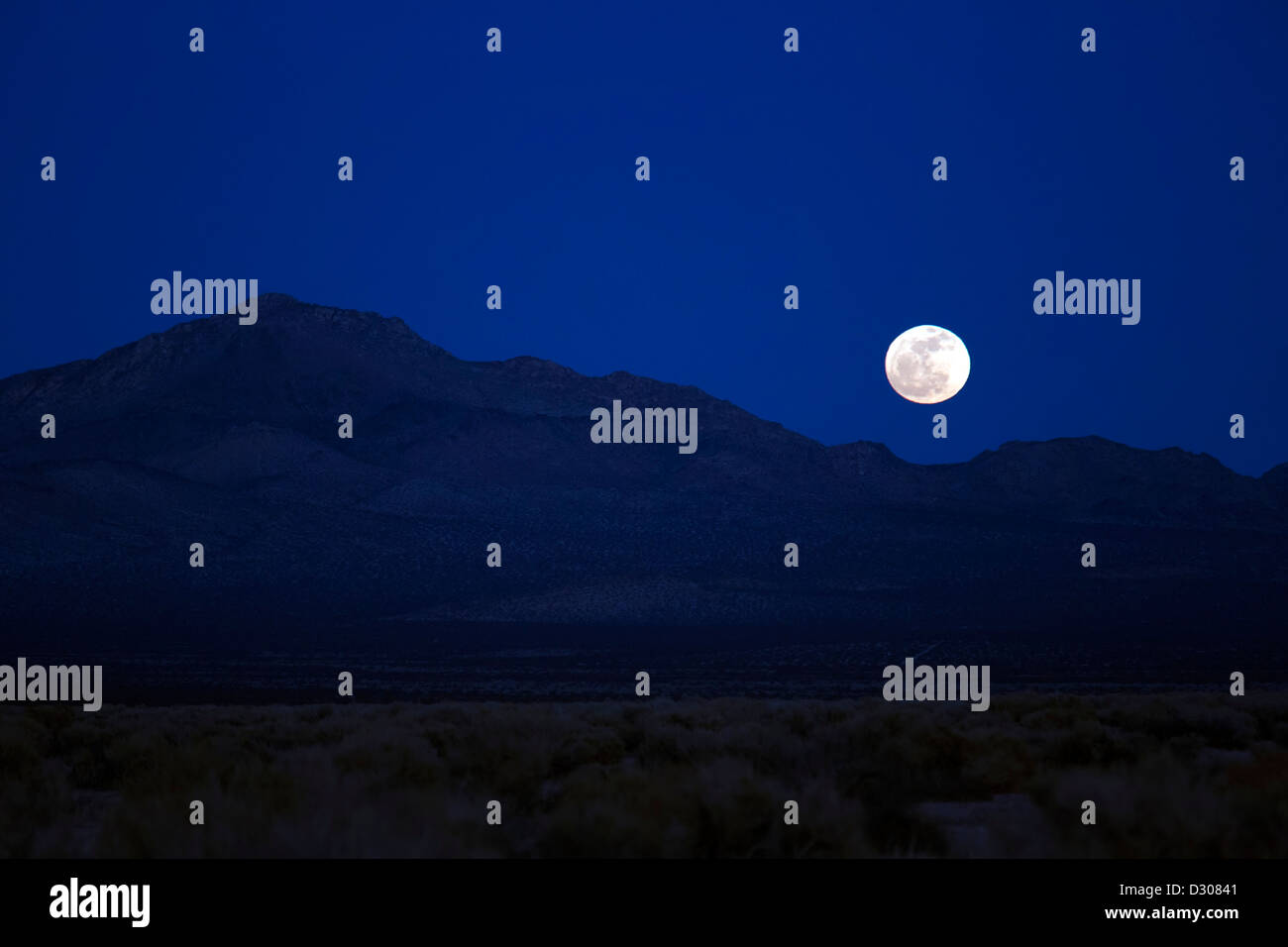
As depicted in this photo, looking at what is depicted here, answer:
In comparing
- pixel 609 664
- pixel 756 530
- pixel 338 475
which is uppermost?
pixel 338 475

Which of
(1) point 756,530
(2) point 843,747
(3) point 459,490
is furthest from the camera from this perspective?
(3) point 459,490

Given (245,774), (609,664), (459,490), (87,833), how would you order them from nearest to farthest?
(87,833)
(245,774)
(609,664)
(459,490)

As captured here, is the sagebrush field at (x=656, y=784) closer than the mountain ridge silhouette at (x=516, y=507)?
Yes

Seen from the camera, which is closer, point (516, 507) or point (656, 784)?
point (656, 784)

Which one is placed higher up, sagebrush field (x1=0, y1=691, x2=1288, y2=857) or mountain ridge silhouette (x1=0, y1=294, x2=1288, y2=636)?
mountain ridge silhouette (x1=0, y1=294, x2=1288, y2=636)

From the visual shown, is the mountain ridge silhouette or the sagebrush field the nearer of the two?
the sagebrush field

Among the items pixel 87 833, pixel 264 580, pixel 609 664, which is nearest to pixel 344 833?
pixel 87 833

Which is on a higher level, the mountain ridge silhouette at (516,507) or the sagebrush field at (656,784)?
the mountain ridge silhouette at (516,507)

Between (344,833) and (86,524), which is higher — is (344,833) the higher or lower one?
the lower one

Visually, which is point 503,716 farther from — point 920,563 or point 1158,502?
point 1158,502

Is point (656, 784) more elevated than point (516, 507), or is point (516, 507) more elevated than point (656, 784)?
point (516, 507)
